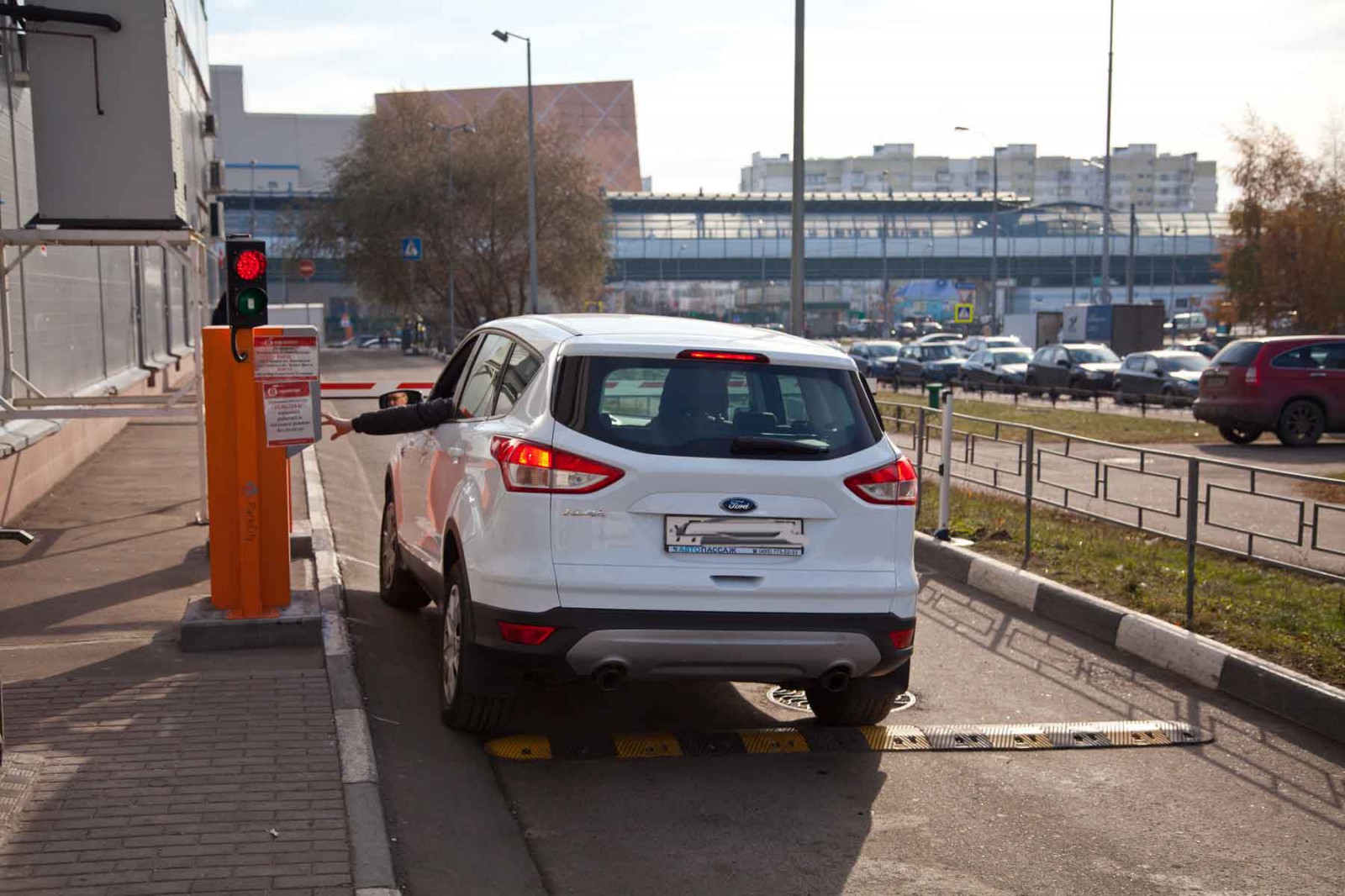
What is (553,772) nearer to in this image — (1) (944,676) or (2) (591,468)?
(2) (591,468)

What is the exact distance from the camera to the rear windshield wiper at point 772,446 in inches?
227

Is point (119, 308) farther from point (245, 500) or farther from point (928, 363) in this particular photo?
point (928, 363)

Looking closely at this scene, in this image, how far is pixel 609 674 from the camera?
571 cm

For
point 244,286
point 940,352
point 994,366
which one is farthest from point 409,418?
point 940,352

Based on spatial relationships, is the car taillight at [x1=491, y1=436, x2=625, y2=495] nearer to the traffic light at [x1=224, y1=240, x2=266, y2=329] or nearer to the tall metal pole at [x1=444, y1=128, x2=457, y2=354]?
the traffic light at [x1=224, y1=240, x2=266, y2=329]

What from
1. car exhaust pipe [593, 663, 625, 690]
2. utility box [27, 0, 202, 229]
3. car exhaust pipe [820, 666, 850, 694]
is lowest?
car exhaust pipe [820, 666, 850, 694]

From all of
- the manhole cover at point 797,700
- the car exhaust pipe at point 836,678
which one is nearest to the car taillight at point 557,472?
the car exhaust pipe at point 836,678

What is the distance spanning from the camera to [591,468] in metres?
5.61

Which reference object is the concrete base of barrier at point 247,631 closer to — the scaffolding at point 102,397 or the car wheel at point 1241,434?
the scaffolding at point 102,397

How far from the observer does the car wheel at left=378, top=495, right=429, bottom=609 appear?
8.72 m

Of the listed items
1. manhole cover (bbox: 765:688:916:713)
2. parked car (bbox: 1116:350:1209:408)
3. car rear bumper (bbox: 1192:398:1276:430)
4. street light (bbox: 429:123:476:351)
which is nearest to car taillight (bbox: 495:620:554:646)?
manhole cover (bbox: 765:688:916:713)

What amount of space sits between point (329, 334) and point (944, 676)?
102231 millimetres

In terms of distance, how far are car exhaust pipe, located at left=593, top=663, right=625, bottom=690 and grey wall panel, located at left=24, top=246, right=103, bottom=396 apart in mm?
10295

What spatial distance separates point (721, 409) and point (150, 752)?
2621mm
